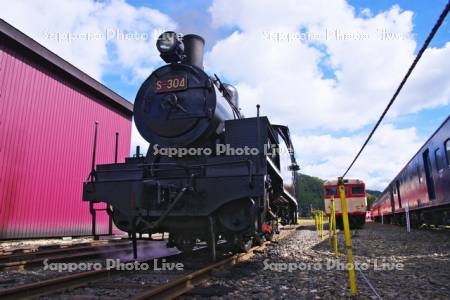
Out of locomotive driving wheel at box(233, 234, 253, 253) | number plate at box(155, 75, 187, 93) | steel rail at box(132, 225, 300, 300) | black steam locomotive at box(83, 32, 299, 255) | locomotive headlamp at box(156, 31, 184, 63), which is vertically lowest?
steel rail at box(132, 225, 300, 300)

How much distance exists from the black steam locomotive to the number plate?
0.7 inches

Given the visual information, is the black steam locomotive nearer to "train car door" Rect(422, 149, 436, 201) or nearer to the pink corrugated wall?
the pink corrugated wall

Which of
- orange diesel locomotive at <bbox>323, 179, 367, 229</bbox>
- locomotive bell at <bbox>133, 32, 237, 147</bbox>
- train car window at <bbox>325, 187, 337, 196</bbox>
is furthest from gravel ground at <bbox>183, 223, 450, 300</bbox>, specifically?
train car window at <bbox>325, 187, 337, 196</bbox>

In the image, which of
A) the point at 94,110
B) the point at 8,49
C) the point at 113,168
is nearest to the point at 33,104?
the point at 8,49

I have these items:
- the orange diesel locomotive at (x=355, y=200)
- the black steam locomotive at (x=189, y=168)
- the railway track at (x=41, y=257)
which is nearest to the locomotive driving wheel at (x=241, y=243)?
the black steam locomotive at (x=189, y=168)

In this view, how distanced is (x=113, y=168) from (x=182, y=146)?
1.15 m

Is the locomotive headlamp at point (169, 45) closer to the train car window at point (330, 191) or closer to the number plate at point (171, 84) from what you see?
the number plate at point (171, 84)

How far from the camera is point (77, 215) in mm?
12320

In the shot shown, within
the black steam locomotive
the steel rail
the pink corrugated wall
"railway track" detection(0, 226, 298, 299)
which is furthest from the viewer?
the pink corrugated wall

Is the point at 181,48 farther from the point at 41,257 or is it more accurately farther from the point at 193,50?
the point at 41,257

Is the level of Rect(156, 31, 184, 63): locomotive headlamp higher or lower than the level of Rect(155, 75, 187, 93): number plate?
higher

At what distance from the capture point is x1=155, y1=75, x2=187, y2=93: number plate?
612cm

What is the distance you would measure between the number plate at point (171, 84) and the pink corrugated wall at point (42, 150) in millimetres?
6169

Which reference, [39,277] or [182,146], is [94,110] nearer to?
[182,146]
